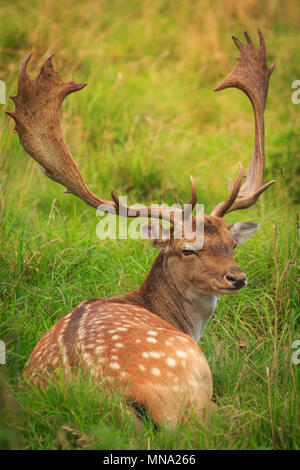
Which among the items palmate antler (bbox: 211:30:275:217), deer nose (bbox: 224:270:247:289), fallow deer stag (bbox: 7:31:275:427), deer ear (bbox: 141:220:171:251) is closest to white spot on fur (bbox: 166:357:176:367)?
fallow deer stag (bbox: 7:31:275:427)

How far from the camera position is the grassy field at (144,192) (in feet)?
10.3

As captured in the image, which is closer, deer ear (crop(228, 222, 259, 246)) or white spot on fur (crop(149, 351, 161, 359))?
white spot on fur (crop(149, 351, 161, 359))

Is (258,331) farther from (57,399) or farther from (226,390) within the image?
(57,399)

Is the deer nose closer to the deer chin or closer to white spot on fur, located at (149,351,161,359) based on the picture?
the deer chin

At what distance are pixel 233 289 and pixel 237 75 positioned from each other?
77.4 inches

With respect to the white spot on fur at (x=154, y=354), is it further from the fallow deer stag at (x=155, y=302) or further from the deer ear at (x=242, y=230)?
the deer ear at (x=242, y=230)

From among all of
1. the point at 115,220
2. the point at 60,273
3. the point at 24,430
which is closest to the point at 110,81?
the point at 115,220

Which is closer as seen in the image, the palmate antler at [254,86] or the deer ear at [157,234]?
the deer ear at [157,234]

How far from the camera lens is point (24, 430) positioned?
307cm

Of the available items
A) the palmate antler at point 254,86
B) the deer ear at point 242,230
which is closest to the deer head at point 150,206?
the deer ear at point 242,230

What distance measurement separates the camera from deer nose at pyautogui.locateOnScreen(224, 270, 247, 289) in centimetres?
382

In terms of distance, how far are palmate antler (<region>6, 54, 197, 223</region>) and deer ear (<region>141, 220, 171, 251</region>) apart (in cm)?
7

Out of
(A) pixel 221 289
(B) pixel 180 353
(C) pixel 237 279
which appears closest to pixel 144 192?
(A) pixel 221 289

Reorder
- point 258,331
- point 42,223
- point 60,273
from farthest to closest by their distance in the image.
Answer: point 42,223 < point 60,273 < point 258,331
